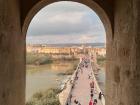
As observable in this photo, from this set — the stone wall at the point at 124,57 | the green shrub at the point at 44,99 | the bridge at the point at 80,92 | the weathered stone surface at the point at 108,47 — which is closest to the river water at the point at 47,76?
the green shrub at the point at 44,99

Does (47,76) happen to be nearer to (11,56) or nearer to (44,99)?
(44,99)

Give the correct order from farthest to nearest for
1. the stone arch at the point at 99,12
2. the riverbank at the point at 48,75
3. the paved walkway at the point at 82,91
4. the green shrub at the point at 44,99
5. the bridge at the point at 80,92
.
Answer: the riverbank at the point at 48,75 → the paved walkway at the point at 82,91 → the bridge at the point at 80,92 → the green shrub at the point at 44,99 → the stone arch at the point at 99,12

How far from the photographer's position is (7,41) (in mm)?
5914

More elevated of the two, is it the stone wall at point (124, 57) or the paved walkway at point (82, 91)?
the stone wall at point (124, 57)

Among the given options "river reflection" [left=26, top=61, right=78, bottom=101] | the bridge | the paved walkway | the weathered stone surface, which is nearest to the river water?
"river reflection" [left=26, top=61, right=78, bottom=101]

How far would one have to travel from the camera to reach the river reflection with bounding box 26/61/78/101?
121 ft

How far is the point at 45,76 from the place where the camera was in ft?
159

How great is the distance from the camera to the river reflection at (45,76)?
1455 inches

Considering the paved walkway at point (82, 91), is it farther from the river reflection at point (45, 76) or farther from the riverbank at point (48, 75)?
the river reflection at point (45, 76)

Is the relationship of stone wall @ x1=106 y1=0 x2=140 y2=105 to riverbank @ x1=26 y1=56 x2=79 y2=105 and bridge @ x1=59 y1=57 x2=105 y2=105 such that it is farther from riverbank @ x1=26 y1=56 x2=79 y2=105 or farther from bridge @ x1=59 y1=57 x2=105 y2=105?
riverbank @ x1=26 y1=56 x2=79 y2=105

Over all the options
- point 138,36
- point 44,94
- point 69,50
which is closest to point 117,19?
point 138,36

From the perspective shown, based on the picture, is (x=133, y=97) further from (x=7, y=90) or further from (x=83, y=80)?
(x=83, y=80)

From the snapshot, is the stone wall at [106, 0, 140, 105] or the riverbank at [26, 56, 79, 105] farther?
the riverbank at [26, 56, 79, 105]

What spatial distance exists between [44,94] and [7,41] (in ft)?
88.1
